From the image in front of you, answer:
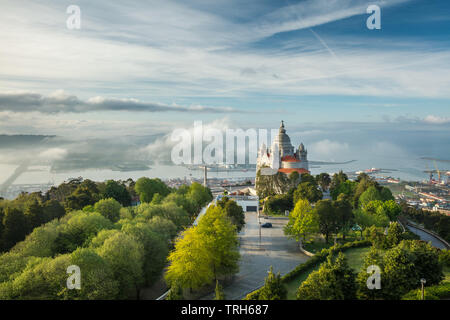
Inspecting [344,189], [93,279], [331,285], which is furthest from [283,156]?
[93,279]

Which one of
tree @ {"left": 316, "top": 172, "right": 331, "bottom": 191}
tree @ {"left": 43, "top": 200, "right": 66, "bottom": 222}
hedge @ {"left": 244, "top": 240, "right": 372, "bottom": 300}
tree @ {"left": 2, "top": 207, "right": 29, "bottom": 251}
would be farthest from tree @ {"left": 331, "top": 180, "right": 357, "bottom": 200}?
tree @ {"left": 2, "top": 207, "right": 29, "bottom": 251}

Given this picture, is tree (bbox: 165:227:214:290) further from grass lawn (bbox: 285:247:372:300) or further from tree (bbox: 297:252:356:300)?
tree (bbox: 297:252:356:300)

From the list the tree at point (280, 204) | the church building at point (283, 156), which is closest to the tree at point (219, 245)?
the tree at point (280, 204)

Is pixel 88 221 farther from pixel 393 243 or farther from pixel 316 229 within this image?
pixel 393 243

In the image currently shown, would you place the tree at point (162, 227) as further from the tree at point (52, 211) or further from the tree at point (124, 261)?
the tree at point (52, 211)

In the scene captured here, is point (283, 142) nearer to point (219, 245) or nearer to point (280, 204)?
point (280, 204)
